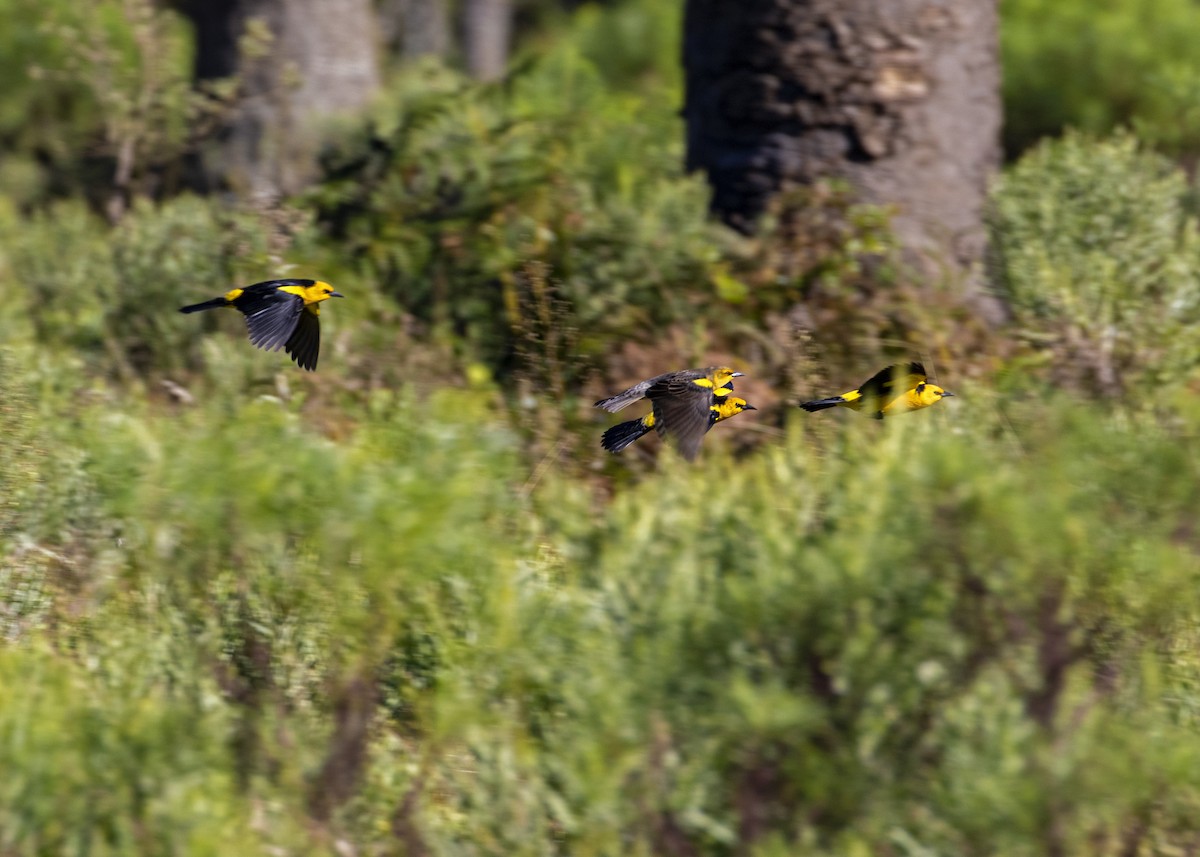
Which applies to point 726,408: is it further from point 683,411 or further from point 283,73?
point 283,73

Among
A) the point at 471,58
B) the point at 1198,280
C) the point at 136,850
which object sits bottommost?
the point at 471,58

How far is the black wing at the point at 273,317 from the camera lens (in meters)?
4.38

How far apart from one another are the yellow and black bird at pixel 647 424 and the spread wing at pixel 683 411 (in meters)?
0.02

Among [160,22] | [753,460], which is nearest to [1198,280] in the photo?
[753,460]

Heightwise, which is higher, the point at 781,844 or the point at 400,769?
the point at 781,844

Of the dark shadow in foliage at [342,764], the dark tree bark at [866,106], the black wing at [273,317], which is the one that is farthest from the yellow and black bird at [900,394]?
the dark tree bark at [866,106]

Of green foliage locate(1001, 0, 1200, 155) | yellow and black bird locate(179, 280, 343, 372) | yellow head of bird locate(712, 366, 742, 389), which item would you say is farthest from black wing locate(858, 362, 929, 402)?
green foliage locate(1001, 0, 1200, 155)

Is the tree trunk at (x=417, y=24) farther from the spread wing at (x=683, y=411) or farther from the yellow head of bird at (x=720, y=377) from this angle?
the spread wing at (x=683, y=411)

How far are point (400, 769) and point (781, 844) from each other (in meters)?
0.92

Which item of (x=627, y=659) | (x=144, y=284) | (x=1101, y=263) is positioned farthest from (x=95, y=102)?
(x=627, y=659)

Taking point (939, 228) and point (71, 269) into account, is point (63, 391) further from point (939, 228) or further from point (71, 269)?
point (939, 228)

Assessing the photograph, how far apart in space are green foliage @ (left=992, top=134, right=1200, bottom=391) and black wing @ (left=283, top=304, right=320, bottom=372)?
2.33 meters

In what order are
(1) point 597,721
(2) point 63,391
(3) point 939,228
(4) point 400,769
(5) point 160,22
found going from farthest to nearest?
(5) point 160,22 → (3) point 939,228 → (2) point 63,391 → (4) point 400,769 → (1) point 597,721

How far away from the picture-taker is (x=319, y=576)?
3352 mm
